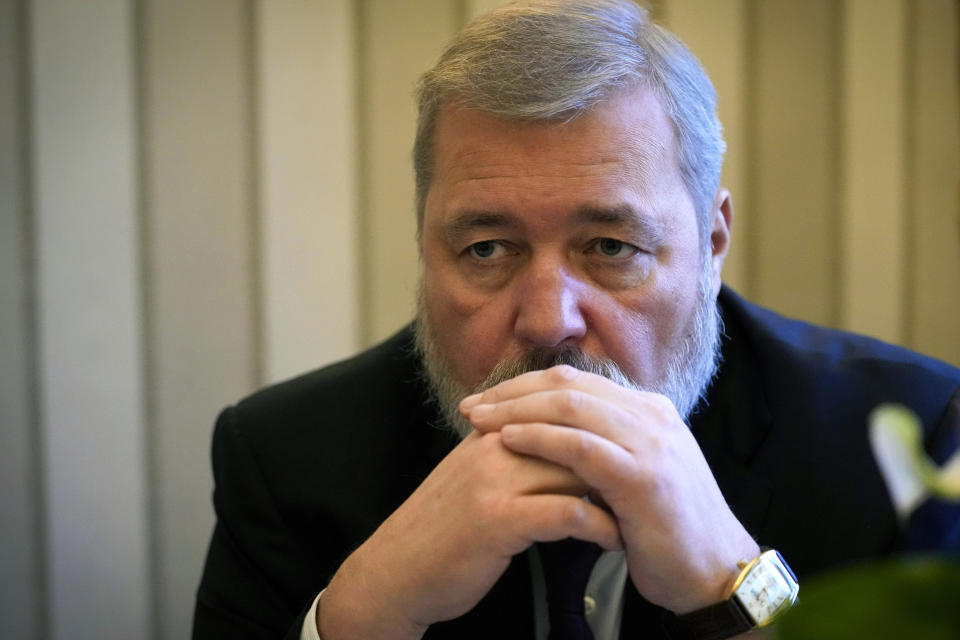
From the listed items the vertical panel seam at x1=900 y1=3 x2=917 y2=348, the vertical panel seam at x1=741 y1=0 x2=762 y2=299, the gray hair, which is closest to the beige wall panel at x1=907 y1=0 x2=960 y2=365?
the vertical panel seam at x1=900 y1=3 x2=917 y2=348

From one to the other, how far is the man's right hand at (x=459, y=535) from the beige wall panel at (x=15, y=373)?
5.94 ft

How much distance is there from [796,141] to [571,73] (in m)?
1.18

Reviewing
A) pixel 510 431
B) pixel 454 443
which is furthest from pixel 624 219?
pixel 454 443

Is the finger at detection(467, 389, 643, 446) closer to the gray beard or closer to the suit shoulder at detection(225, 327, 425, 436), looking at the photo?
the gray beard

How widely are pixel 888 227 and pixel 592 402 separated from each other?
1.59 meters

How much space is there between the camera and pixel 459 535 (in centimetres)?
124

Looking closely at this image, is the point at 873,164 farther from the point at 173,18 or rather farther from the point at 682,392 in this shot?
the point at 173,18

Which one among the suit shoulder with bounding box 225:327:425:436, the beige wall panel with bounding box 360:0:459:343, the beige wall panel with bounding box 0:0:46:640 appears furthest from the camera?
the beige wall panel with bounding box 0:0:46:640

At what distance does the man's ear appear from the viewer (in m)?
1.82

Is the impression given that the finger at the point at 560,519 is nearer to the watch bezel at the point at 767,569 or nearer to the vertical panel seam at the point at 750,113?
the watch bezel at the point at 767,569

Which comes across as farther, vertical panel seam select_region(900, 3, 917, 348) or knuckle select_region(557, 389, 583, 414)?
vertical panel seam select_region(900, 3, 917, 348)

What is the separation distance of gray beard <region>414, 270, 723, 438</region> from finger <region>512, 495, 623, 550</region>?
1.08 feet

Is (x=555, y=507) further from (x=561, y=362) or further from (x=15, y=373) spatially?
(x=15, y=373)

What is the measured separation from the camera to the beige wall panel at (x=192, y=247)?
2650mm
